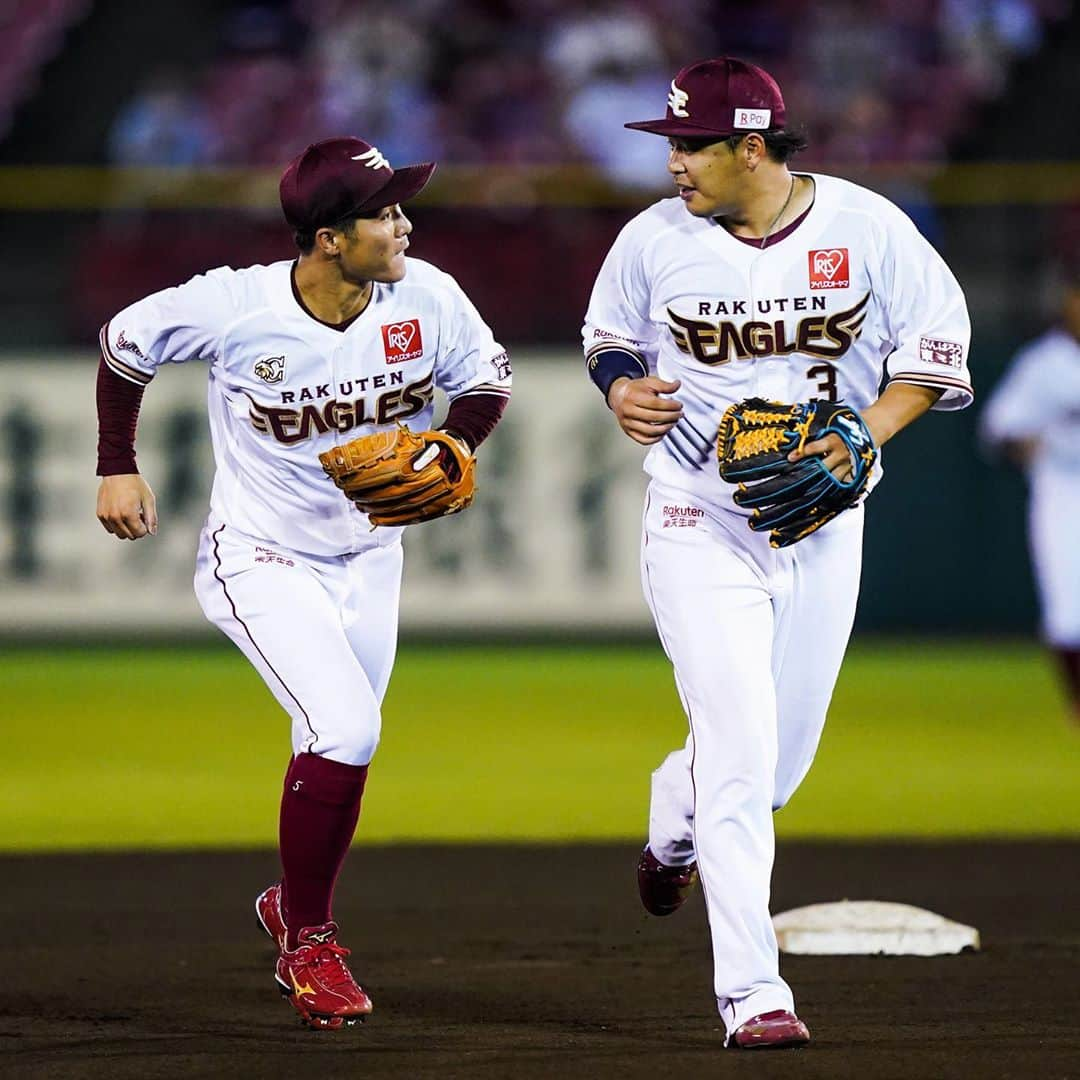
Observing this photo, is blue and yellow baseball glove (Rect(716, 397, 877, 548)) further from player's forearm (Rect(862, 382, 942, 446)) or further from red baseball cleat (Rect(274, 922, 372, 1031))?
red baseball cleat (Rect(274, 922, 372, 1031))

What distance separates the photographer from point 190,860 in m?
7.66

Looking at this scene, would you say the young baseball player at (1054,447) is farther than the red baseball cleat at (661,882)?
Yes

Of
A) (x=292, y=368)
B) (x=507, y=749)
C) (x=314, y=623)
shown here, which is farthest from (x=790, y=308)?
(x=507, y=749)

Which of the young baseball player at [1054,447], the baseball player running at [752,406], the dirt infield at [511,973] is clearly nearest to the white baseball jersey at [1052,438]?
the young baseball player at [1054,447]

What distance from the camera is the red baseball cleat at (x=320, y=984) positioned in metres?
4.96

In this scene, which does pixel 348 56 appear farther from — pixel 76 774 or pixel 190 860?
pixel 190 860

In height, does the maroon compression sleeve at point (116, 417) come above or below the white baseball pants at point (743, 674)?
above

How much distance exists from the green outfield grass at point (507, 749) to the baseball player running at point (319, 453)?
2.88 meters

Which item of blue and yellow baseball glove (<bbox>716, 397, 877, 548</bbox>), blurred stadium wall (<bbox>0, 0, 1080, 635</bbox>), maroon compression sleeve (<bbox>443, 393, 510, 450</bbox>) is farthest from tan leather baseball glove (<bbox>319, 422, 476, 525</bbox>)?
blurred stadium wall (<bbox>0, 0, 1080, 635</bbox>)

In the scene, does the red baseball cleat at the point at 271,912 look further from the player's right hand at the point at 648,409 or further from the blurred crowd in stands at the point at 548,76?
the blurred crowd in stands at the point at 548,76

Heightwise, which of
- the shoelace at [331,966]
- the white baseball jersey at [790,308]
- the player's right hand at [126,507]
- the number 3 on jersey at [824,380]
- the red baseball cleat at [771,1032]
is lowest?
the red baseball cleat at [771,1032]

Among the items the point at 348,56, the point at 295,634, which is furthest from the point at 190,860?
the point at 348,56

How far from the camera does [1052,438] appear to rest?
11.4 m

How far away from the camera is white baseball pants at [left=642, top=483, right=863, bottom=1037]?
4594 millimetres
